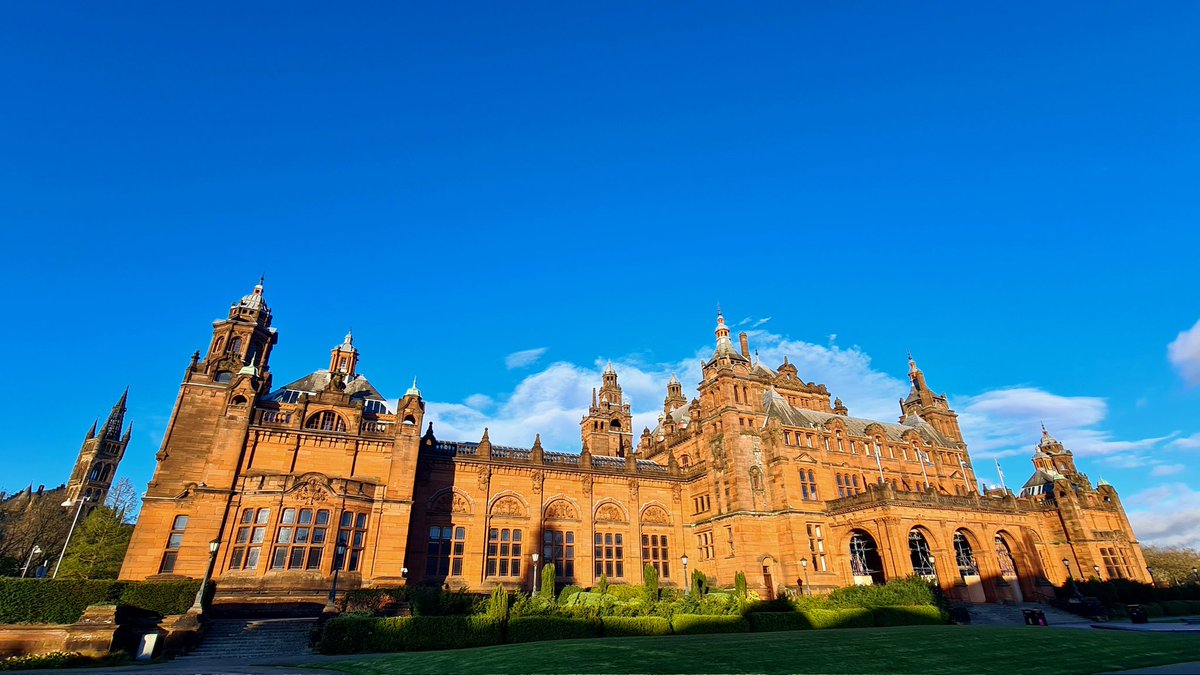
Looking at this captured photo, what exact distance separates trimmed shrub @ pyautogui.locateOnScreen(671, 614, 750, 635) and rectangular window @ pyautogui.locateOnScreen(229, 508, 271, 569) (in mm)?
23761

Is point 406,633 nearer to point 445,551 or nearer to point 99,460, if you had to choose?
point 445,551

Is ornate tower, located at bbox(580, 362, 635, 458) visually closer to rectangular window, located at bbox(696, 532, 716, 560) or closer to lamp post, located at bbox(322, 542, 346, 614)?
rectangular window, located at bbox(696, 532, 716, 560)

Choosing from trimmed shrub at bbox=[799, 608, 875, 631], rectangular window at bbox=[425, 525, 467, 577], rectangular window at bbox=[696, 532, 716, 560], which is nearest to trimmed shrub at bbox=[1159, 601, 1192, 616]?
trimmed shrub at bbox=[799, 608, 875, 631]

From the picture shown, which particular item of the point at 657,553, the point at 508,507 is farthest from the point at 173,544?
the point at 657,553

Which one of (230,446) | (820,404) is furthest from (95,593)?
(820,404)

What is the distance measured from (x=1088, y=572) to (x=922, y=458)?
15.0 meters

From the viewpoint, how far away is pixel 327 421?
4028 cm

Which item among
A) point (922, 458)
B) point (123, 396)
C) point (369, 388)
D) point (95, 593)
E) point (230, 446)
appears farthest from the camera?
point (123, 396)

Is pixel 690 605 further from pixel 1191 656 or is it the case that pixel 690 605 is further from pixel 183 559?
pixel 183 559

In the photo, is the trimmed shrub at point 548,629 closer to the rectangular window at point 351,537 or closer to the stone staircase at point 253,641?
the stone staircase at point 253,641

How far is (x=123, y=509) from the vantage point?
206 feet

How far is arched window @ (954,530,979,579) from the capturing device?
142 feet

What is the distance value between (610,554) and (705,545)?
814 cm

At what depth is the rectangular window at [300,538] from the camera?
106 ft
